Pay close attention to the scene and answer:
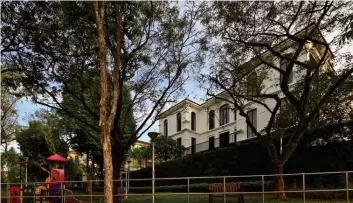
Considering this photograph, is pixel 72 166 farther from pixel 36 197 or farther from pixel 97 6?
pixel 97 6

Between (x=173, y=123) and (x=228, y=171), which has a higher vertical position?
(x=173, y=123)

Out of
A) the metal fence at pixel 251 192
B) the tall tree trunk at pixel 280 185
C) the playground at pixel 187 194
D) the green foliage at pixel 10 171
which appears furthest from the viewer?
the green foliage at pixel 10 171

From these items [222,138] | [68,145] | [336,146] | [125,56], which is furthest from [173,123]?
[125,56]

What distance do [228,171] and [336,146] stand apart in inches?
318

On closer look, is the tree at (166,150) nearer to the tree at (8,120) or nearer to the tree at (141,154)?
the tree at (141,154)

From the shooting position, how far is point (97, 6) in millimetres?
12656

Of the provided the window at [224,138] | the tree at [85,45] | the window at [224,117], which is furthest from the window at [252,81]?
the window at [224,117]

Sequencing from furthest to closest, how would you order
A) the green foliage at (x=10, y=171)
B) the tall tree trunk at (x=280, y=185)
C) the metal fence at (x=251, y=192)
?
the green foliage at (x=10, y=171) → the tall tree trunk at (x=280, y=185) → the metal fence at (x=251, y=192)

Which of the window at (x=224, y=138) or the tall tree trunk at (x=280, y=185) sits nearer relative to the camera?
the tall tree trunk at (x=280, y=185)

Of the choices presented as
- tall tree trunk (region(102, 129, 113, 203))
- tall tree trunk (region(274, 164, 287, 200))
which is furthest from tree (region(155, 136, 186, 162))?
tall tree trunk (region(102, 129, 113, 203))

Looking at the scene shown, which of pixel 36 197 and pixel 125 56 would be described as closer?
pixel 36 197

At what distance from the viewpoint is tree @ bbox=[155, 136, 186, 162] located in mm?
37594

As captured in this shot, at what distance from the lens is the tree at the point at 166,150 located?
37594 millimetres

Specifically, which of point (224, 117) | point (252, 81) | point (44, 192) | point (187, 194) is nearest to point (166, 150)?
point (224, 117)
